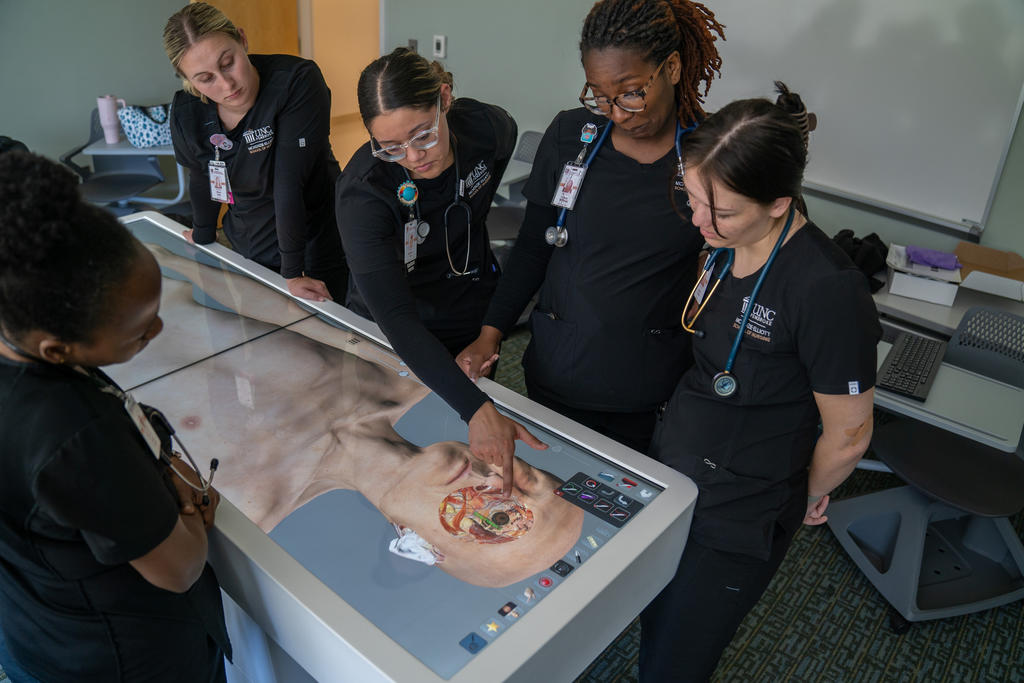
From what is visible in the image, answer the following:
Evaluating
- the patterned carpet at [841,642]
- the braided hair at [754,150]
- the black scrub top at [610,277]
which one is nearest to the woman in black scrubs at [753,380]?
the braided hair at [754,150]

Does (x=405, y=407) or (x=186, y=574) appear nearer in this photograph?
(x=186, y=574)

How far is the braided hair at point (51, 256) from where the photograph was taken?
77 cm

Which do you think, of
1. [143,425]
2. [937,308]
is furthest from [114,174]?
[937,308]

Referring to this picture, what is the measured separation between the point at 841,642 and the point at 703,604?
1.06 m

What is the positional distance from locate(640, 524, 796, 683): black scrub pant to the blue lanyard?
290 millimetres

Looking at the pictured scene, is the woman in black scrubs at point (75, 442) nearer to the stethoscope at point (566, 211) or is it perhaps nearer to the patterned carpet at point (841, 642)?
the stethoscope at point (566, 211)

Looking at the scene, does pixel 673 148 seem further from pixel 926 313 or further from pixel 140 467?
pixel 926 313

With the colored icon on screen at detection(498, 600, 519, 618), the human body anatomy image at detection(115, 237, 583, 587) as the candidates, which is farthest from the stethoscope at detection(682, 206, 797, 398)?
the colored icon on screen at detection(498, 600, 519, 618)

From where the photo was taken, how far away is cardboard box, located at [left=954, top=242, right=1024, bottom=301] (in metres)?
2.58

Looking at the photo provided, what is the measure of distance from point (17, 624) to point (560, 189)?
3.82ft

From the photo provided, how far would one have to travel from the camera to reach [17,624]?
1.04m

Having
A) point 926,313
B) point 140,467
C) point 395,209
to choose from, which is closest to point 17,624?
point 140,467

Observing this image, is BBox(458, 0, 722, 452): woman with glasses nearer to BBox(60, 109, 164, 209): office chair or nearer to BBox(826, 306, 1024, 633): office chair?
BBox(826, 306, 1024, 633): office chair

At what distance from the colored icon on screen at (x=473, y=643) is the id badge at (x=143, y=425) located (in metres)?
0.48
